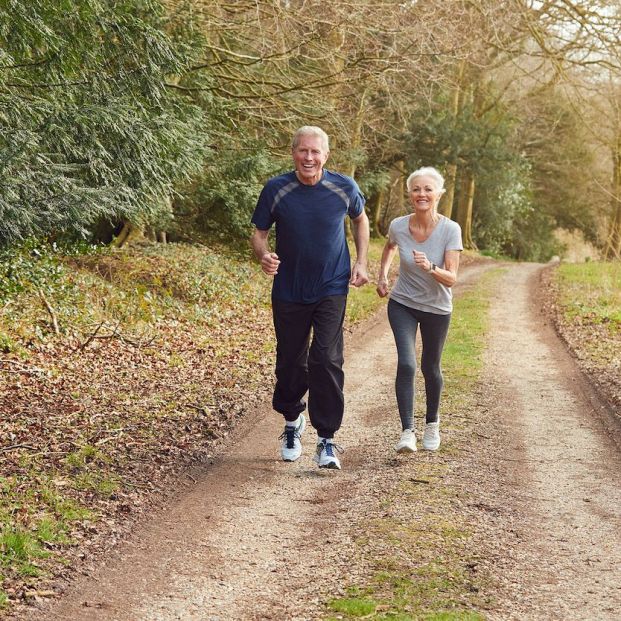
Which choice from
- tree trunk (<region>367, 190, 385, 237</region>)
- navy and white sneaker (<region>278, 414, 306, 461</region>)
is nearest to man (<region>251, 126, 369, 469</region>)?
navy and white sneaker (<region>278, 414, 306, 461</region>)

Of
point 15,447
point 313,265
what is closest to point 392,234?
point 313,265

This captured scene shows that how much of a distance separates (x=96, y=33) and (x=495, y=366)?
6.18 meters

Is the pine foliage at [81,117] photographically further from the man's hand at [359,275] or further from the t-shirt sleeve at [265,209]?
the man's hand at [359,275]

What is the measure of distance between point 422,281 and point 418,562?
2.45 meters

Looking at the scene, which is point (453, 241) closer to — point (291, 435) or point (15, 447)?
point (291, 435)

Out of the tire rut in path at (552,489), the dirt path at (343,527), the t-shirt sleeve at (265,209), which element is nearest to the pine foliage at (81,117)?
the dirt path at (343,527)

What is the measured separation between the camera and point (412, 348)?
22.0 ft

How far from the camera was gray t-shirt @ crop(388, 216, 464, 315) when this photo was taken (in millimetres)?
6512

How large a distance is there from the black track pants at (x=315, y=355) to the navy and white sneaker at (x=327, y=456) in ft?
0.24

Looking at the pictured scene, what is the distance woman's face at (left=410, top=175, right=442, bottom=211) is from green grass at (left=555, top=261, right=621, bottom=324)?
9528mm

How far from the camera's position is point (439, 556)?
474cm

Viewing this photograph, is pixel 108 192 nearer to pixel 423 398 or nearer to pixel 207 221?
pixel 423 398

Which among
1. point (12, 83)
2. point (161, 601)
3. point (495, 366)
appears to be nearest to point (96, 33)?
point (12, 83)

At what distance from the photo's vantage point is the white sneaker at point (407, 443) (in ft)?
22.2
